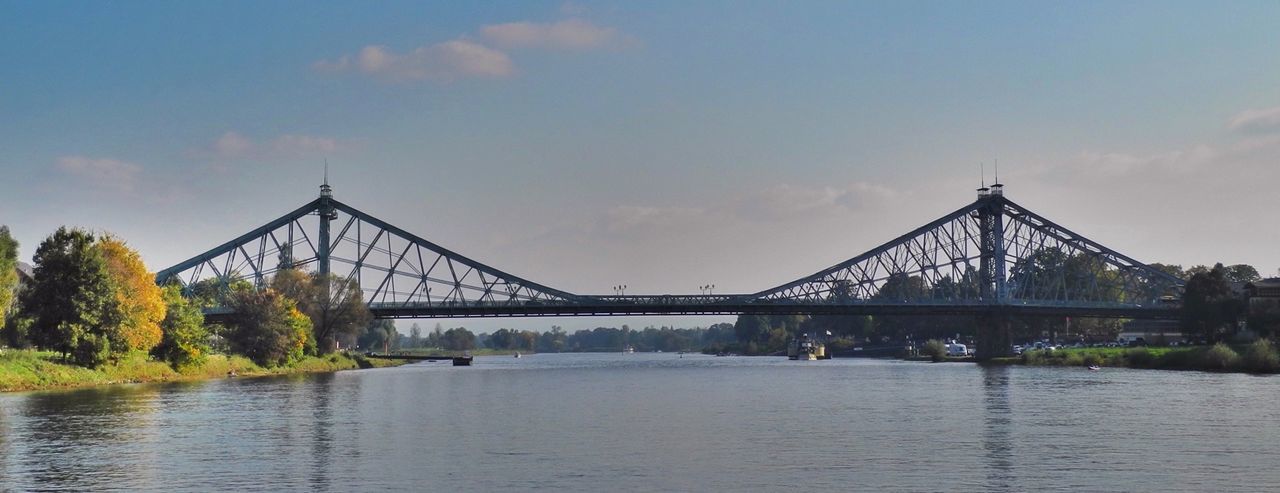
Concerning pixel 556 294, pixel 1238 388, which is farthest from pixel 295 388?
pixel 556 294

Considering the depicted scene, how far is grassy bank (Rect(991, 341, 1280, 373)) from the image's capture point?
88.6 m

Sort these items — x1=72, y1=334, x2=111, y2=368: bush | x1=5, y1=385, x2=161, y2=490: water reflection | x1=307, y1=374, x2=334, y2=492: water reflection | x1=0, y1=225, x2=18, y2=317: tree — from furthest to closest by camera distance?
x1=72, y1=334, x2=111, y2=368: bush, x1=0, y1=225, x2=18, y2=317: tree, x1=5, y1=385, x2=161, y2=490: water reflection, x1=307, y1=374, x2=334, y2=492: water reflection

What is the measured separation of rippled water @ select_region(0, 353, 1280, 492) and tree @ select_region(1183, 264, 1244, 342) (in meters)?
51.1

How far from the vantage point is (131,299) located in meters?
80.4

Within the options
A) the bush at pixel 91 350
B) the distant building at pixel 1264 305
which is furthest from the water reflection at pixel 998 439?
the bush at pixel 91 350

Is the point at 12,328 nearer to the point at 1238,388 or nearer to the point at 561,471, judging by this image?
the point at 561,471

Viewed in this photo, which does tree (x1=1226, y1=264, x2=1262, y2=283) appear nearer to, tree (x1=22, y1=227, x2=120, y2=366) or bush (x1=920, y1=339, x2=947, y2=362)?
bush (x1=920, y1=339, x2=947, y2=362)

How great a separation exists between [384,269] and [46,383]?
89.0 metres

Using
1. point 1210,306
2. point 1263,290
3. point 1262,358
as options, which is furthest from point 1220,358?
point 1263,290

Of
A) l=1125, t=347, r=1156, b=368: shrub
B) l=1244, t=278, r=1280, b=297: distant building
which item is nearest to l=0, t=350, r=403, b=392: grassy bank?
l=1125, t=347, r=1156, b=368: shrub

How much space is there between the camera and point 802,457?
34.9 meters

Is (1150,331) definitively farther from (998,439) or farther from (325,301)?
(998,439)

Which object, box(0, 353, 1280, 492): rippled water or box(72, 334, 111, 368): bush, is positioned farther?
box(72, 334, 111, 368): bush

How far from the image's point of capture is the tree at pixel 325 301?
12575cm
